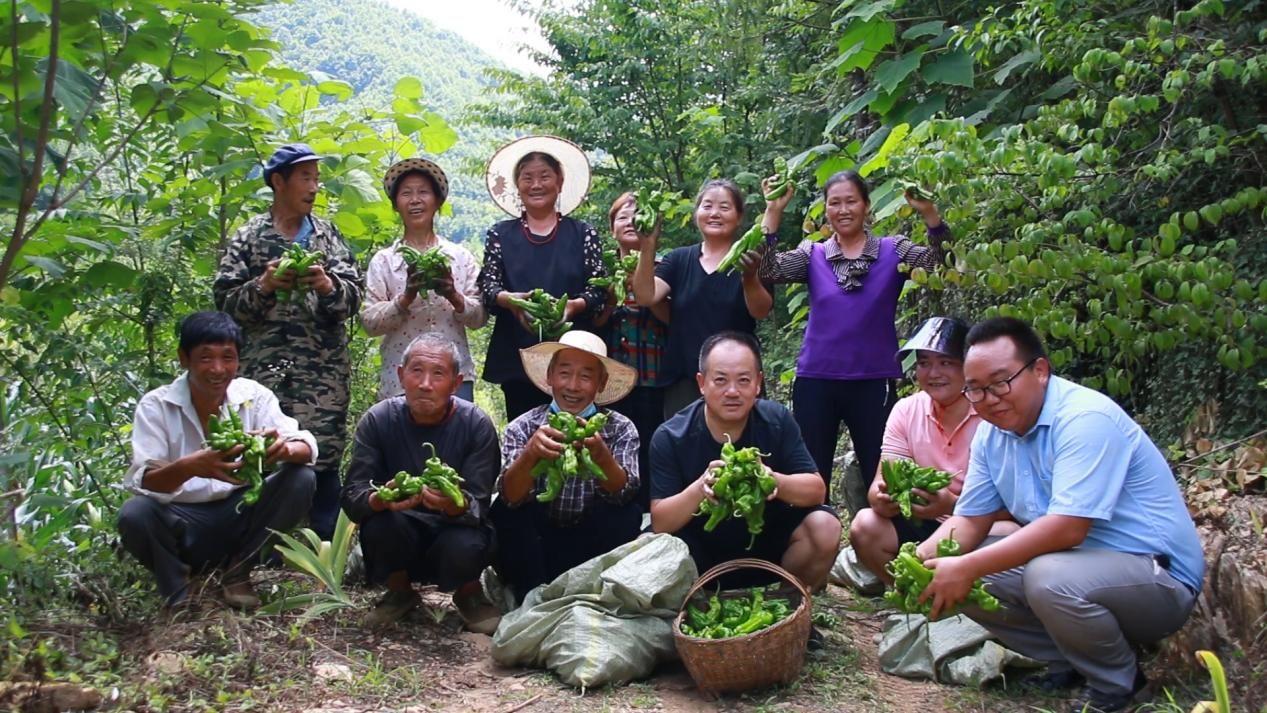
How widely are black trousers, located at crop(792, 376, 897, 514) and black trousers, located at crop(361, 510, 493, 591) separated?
1761 millimetres

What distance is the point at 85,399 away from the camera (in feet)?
19.4

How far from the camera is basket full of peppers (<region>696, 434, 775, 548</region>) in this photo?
14.0ft

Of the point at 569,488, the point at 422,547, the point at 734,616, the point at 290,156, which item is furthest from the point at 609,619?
the point at 290,156

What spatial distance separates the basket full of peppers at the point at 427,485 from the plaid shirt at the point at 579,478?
0.90 ft

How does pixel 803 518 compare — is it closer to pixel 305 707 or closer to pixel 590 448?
pixel 590 448

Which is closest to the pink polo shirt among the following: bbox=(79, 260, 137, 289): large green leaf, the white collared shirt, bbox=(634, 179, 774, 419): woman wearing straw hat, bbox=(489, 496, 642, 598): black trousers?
bbox=(634, 179, 774, 419): woman wearing straw hat

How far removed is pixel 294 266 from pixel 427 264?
644mm

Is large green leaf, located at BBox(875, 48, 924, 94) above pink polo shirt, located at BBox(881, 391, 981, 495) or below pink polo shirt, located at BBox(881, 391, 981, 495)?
above

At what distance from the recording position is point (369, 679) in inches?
164

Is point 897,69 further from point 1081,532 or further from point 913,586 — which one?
point 913,586

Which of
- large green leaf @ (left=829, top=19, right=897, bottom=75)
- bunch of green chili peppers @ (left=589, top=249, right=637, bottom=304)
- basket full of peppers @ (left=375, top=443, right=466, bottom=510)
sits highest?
large green leaf @ (left=829, top=19, right=897, bottom=75)

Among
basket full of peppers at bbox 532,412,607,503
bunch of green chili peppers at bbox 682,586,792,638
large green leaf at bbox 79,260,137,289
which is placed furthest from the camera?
large green leaf at bbox 79,260,137,289

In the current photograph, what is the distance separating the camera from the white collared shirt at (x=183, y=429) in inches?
186

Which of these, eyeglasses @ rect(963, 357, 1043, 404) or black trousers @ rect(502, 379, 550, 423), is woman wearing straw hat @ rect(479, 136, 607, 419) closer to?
black trousers @ rect(502, 379, 550, 423)
